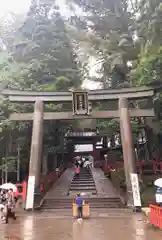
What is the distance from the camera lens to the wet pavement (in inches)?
329

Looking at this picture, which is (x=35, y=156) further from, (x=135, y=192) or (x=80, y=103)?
(x=135, y=192)

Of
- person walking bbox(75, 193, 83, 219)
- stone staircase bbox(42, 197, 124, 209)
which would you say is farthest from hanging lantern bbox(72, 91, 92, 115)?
person walking bbox(75, 193, 83, 219)

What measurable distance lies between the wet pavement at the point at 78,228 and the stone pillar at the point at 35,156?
1484mm

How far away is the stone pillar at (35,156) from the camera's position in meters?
13.7

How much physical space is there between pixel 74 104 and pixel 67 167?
2300 centimetres

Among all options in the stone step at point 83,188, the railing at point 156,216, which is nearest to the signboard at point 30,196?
the stone step at point 83,188

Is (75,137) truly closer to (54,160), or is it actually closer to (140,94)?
(54,160)

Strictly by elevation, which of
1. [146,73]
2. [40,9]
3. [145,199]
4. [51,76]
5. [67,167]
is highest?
[40,9]

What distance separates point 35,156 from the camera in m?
14.8

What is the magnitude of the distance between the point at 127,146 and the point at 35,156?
17.4 ft

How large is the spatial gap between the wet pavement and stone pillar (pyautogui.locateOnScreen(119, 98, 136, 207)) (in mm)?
1844

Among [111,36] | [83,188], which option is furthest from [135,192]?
[111,36]

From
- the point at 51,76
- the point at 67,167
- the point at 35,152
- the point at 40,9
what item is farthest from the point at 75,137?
the point at 35,152

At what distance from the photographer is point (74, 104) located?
1614 cm
